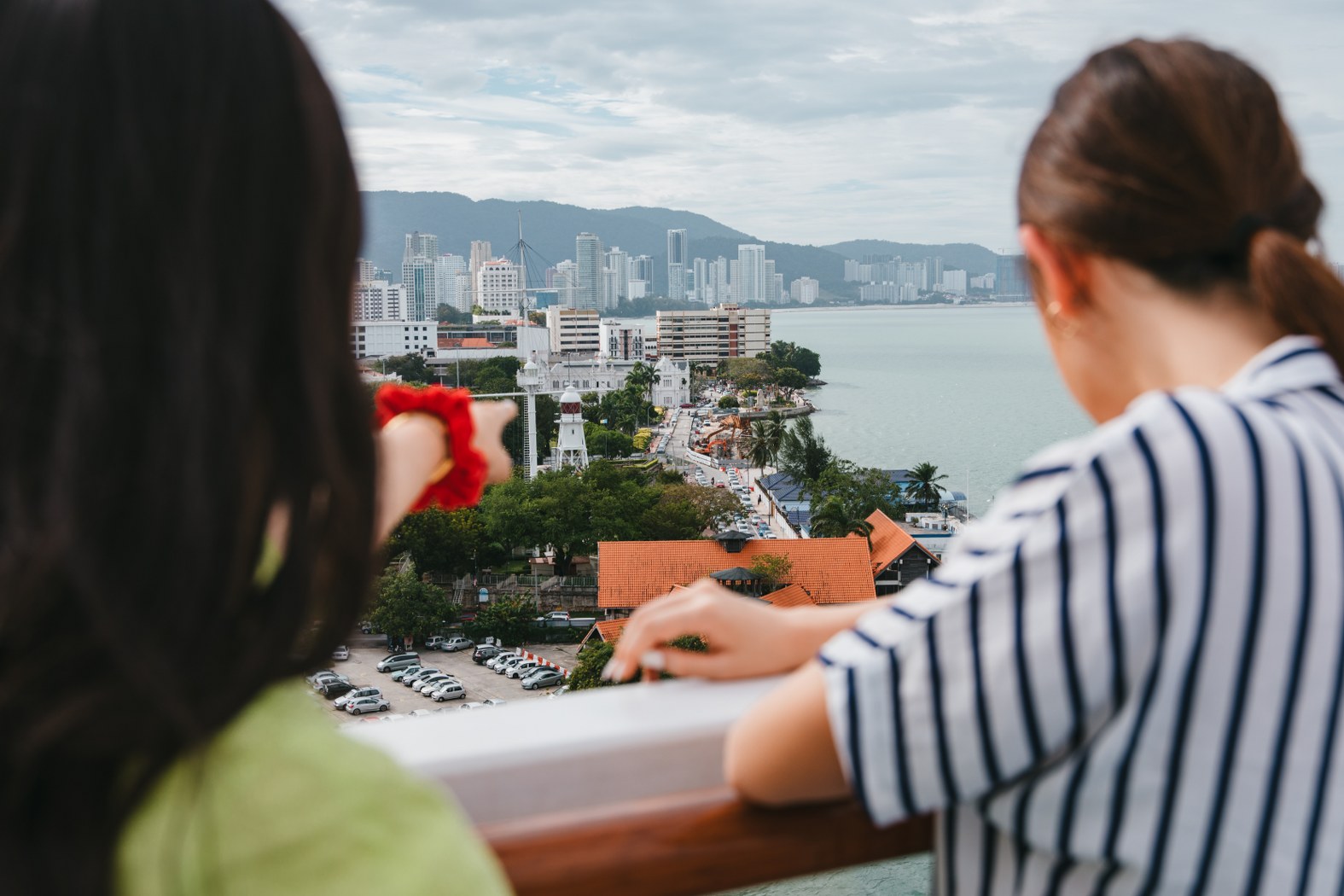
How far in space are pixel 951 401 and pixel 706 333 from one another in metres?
8.09

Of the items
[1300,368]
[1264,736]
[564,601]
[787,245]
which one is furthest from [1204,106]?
[787,245]

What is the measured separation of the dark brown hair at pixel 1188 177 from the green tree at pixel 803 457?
595 inches

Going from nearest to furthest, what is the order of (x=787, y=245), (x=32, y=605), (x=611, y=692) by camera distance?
(x=32, y=605), (x=611, y=692), (x=787, y=245)

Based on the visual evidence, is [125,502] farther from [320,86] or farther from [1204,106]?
[1204,106]

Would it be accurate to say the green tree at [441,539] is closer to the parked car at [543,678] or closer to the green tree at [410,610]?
the green tree at [410,610]

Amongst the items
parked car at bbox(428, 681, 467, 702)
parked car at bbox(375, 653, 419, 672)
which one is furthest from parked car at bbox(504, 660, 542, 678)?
parked car at bbox(375, 653, 419, 672)

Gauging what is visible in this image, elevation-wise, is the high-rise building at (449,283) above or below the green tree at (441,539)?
above

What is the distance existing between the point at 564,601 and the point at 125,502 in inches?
469

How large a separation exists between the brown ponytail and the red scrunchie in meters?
0.28

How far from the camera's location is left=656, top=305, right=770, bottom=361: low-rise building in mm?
32031

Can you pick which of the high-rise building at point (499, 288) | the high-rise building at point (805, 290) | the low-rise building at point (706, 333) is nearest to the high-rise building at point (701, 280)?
the high-rise building at point (805, 290)

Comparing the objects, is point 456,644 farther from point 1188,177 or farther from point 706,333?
point 706,333

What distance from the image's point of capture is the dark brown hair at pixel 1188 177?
0.33 m

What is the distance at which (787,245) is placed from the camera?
66.5 meters
